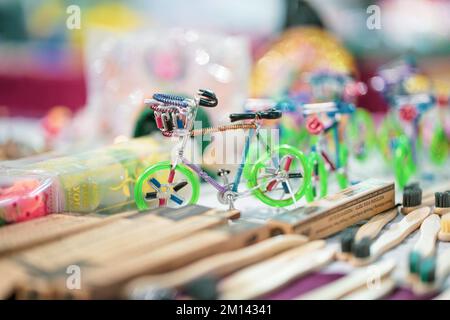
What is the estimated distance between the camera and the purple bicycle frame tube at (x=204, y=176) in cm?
147

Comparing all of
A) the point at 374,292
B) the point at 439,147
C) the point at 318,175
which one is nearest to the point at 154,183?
the point at 318,175

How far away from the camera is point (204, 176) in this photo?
1493 millimetres

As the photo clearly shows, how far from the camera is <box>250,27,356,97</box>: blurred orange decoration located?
2.44 m

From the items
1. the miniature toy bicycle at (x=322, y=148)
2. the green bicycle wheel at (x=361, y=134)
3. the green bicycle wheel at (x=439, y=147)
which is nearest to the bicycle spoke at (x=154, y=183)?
the miniature toy bicycle at (x=322, y=148)

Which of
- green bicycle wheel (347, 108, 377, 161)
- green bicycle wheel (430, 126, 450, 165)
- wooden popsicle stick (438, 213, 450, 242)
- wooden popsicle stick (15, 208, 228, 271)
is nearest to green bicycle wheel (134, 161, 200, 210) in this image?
wooden popsicle stick (15, 208, 228, 271)

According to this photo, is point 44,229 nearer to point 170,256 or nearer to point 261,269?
point 170,256

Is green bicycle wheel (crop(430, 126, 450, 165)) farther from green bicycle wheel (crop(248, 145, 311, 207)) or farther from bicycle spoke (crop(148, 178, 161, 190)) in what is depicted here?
bicycle spoke (crop(148, 178, 161, 190))

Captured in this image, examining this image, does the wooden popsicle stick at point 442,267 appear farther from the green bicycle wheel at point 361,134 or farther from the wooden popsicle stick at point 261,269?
the green bicycle wheel at point 361,134

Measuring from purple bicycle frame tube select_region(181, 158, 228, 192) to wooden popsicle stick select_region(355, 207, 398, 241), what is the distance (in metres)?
0.38

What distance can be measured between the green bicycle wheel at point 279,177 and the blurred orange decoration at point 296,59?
850 millimetres

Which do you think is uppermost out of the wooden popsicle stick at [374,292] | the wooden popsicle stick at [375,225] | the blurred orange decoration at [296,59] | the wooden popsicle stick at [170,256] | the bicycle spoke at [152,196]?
the blurred orange decoration at [296,59]

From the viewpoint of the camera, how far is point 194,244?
1.07 meters

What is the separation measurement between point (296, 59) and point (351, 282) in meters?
1.69

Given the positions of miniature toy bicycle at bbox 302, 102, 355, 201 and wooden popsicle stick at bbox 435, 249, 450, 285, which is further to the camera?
miniature toy bicycle at bbox 302, 102, 355, 201
